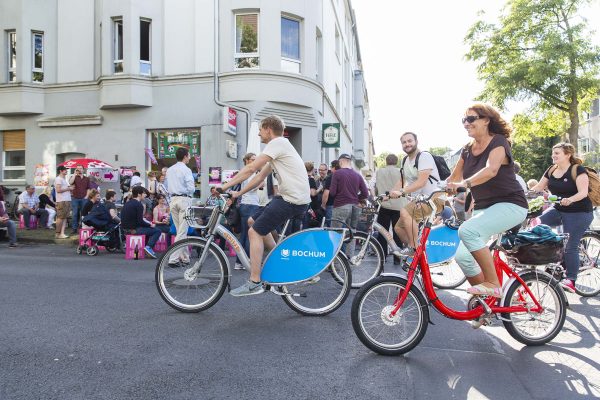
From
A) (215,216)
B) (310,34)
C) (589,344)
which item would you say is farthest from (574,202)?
(310,34)

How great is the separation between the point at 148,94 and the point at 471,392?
15.9 metres

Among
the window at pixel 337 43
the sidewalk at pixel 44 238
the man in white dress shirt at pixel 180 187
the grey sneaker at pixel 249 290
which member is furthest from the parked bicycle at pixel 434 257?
the window at pixel 337 43

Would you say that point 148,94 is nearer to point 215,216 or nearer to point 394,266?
point 394,266

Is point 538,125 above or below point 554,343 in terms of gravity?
above

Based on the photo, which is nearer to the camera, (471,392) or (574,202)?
(471,392)

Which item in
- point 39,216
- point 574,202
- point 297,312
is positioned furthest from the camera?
point 39,216

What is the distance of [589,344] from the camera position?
14.1 feet

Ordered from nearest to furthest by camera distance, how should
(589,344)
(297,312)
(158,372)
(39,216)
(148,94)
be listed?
(158,372) → (589,344) → (297,312) → (39,216) → (148,94)

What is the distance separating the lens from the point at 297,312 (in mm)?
5250

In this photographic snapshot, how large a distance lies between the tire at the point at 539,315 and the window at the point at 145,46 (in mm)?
15649

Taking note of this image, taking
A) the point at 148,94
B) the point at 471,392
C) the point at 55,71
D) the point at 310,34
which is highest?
the point at 310,34

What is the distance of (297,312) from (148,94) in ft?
44.8

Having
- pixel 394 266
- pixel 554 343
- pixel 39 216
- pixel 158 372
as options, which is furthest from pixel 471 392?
pixel 39 216

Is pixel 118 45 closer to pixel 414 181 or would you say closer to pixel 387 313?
pixel 414 181
